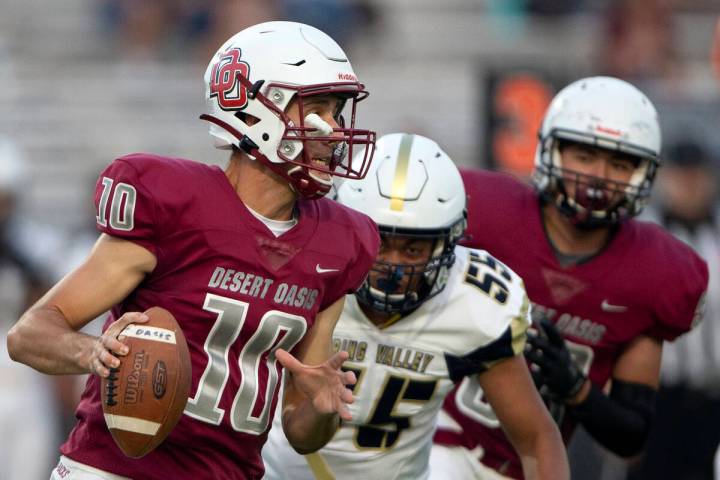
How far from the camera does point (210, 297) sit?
139 inches

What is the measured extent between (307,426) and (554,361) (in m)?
1.21

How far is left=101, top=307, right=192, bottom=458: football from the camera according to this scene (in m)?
3.22

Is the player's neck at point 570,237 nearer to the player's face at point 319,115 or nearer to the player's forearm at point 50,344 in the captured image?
the player's face at point 319,115

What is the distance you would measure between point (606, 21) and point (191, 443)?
28.6 feet

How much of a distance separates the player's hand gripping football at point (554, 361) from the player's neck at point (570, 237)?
0.38 meters

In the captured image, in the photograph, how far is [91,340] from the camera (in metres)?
3.23

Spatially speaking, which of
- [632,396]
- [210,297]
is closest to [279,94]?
[210,297]

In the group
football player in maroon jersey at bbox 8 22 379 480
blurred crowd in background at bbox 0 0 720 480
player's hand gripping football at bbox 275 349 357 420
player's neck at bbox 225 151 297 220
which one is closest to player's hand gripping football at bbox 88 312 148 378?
football player in maroon jersey at bbox 8 22 379 480

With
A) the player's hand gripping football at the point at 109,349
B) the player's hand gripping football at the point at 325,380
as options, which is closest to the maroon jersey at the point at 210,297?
the player's hand gripping football at the point at 325,380

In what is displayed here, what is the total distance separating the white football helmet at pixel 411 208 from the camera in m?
4.27

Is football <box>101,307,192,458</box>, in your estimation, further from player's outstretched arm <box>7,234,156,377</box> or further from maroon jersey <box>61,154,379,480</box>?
maroon jersey <box>61,154,379,480</box>

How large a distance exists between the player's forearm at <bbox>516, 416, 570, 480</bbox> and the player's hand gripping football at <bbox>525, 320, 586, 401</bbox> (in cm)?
31

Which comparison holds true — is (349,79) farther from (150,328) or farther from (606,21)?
(606,21)

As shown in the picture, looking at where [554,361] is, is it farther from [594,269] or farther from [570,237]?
[570,237]
